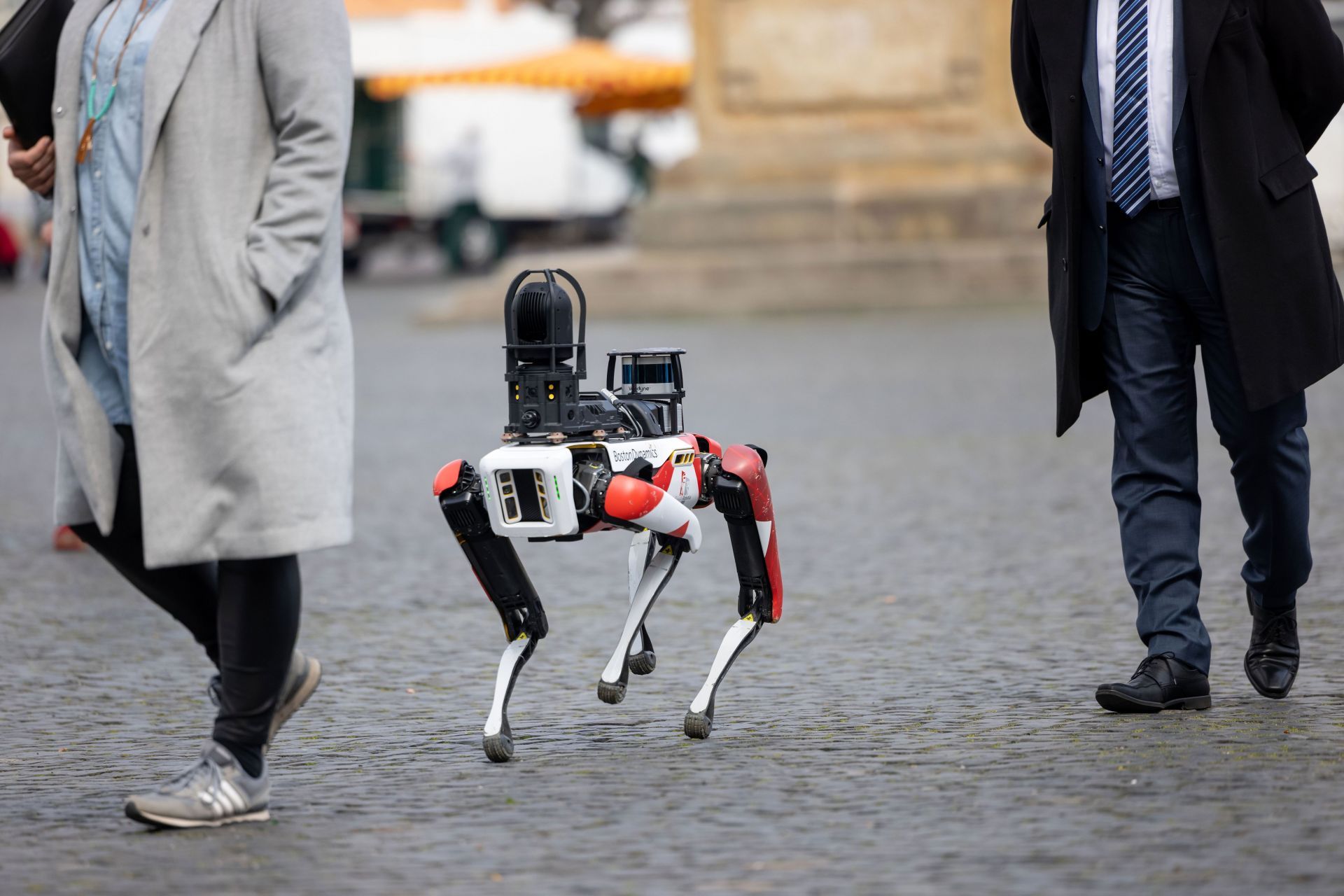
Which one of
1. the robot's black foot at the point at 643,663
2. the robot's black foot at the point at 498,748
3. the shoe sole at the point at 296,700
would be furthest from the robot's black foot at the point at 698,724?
the shoe sole at the point at 296,700

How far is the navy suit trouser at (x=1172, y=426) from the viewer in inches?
186

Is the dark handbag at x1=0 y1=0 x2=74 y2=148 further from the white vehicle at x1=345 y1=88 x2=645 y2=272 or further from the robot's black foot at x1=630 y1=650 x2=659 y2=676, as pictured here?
the white vehicle at x1=345 y1=88 x2=645 y2=272

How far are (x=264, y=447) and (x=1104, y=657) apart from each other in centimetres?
245

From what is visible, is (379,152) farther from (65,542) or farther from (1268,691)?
(1268,691)

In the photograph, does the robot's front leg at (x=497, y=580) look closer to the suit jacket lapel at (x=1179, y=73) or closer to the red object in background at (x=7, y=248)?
the suit jacket lapel at (x=1179, y=73)

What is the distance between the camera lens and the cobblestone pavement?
3.57 meters

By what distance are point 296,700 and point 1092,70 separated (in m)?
2.16

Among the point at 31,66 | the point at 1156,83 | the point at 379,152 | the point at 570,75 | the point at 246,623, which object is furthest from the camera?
the point at 379,152

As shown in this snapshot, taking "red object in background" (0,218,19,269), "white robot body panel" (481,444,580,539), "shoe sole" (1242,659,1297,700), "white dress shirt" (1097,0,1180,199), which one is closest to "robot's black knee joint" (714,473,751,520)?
"white robot body panel" (481,444,580,539)

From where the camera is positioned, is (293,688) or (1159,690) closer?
(293,688)

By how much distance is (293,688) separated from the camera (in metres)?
4.06

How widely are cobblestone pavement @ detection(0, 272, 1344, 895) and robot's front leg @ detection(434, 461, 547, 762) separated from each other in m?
0.10

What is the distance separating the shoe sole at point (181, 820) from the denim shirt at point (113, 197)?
683 mm

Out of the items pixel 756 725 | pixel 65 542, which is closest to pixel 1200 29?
pixel 756 725
